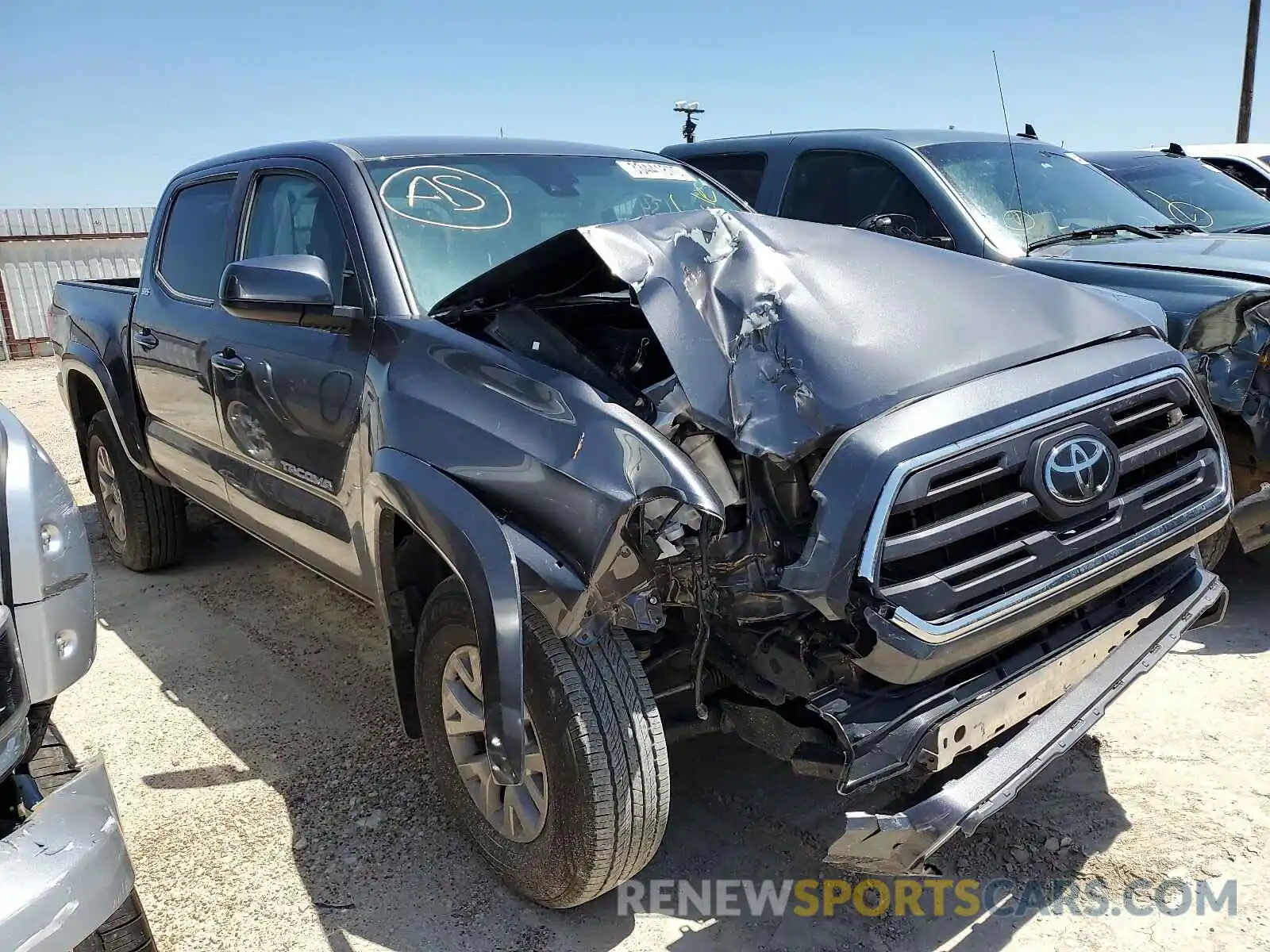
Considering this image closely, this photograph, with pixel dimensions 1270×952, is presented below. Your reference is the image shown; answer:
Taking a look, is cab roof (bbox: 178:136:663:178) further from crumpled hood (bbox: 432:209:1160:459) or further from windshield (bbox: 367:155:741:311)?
crumpled hood (bbox: 432:209:1160:459)

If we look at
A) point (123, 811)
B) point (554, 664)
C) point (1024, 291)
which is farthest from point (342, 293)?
point (1024, 291)

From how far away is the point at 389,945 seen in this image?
96.3 inches

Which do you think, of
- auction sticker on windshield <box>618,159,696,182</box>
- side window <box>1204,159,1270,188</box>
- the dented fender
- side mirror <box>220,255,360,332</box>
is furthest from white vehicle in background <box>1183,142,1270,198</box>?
side mirror <box>220,255,360,332</box>

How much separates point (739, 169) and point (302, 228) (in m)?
3.20

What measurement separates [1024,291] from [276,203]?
2547 millimetres

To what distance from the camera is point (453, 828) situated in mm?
2881

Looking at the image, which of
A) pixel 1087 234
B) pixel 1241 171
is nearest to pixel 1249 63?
pixel 1241 171

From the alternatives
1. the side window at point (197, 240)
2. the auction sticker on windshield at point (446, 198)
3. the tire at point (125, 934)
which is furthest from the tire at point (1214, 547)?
the side window at point (197, 240)

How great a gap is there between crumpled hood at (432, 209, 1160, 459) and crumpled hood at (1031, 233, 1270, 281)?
161 centimetres

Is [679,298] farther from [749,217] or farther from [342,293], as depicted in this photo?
[342,293]

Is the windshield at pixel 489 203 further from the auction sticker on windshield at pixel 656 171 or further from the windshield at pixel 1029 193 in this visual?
the windshield at pixel 1029 193

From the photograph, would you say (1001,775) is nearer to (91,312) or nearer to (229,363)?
(229,363)

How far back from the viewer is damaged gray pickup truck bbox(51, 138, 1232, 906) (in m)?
2.02

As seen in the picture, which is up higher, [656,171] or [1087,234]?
[656,171]
